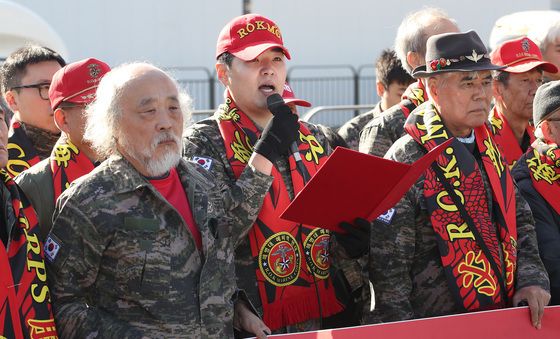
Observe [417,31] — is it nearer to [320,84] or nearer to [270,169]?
[270,169]

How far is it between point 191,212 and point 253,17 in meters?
1.28

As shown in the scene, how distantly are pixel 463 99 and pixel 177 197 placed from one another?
58.2 inches

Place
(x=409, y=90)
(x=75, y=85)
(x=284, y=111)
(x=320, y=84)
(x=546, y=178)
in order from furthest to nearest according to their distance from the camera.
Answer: (x=320, y=84)
(x=409, y=90)
(x=546, y=178)
(x=75, y=85)
(x=284, y=111)

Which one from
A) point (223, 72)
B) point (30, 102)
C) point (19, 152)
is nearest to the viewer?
point (223, 72)

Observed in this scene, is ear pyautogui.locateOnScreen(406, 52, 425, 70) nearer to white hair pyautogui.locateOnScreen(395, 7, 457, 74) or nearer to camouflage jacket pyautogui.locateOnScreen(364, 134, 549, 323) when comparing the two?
white hair pyautogui.locateOnScreen(395, 7, 457, 74)

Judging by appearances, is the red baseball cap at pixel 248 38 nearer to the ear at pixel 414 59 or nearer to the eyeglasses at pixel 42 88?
the eyeglasses at pixel 42 88

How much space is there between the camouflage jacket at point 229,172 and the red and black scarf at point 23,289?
2.88ft

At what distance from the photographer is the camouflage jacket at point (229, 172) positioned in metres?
4.23

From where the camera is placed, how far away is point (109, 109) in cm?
367

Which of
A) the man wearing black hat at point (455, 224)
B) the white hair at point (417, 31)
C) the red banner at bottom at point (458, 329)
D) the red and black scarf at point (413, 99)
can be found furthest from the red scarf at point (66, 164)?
the white hair at point (417, 31)

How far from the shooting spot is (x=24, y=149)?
201 inches

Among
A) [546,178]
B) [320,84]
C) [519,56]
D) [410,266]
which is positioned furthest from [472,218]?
[320,84]

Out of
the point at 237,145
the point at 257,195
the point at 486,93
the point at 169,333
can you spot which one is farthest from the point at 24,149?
the point at 486,93

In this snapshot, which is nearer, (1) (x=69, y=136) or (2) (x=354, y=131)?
(1) (x=69, y=136)
